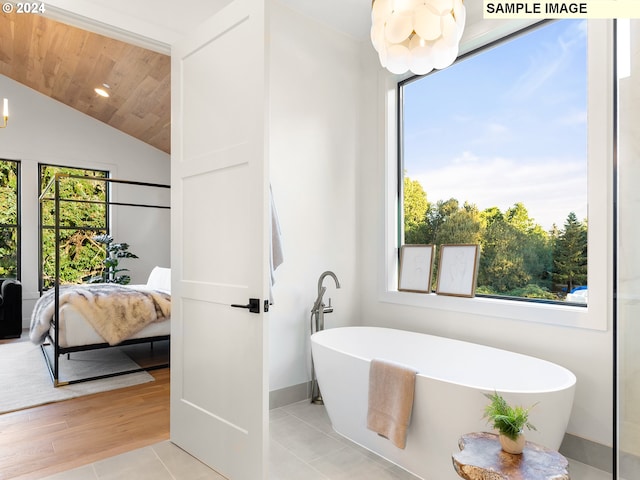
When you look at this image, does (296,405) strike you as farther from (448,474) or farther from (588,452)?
(588,452)

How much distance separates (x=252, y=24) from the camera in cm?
192

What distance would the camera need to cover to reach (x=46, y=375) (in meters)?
3.59

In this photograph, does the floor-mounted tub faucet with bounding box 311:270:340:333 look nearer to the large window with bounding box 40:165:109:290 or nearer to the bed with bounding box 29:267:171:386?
the bed with bounding box 29:267:171:386

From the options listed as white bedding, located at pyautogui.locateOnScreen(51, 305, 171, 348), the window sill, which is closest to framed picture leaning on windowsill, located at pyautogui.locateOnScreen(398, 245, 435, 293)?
the window sill

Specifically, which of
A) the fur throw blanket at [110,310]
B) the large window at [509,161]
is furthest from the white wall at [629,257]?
the fur throw blanket at [110,310]

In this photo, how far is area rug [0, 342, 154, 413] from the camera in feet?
10.1

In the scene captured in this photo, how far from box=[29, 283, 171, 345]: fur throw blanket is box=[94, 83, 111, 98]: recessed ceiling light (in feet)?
8.81

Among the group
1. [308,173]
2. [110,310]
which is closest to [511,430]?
[308,173]

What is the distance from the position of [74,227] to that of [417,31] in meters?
5.90

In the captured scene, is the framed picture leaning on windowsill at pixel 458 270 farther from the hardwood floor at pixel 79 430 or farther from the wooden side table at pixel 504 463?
the hardwood floor at pixel 79 430

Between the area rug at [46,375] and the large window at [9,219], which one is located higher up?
the large window at [9,219]

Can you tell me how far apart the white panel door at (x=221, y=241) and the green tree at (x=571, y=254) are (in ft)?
6.22

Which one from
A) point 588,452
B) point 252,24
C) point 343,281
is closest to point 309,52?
point 252,24

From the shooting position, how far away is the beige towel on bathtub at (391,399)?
76.4 inches
